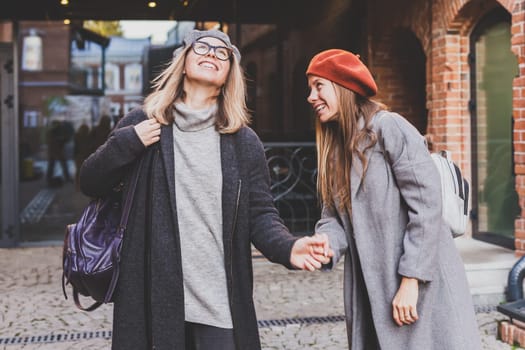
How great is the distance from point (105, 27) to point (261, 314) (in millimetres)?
5226

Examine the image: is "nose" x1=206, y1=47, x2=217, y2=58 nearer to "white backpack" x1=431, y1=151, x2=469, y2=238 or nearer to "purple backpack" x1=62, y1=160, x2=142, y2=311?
"purple backpack" x1=62, y1=160, x2=142, y2=311

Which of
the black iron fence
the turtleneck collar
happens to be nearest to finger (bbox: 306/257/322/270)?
the turtleneck collar

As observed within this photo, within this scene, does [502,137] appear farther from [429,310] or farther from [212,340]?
[212,340]

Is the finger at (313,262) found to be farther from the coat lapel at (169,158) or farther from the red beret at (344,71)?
the red beret at (344,71)

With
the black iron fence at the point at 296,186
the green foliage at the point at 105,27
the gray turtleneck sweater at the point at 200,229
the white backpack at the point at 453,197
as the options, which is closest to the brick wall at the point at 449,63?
the black iron fence at the point at 296,186

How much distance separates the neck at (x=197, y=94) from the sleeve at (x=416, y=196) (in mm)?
642

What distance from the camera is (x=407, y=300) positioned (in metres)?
2.29

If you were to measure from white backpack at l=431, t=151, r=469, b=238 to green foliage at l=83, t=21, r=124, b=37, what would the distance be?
712cm

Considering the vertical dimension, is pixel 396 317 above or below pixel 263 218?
below

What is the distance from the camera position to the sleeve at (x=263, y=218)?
2.38 metres

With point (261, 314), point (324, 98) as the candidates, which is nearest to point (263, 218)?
point (324, 98)

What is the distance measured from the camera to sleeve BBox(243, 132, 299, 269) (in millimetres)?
2379

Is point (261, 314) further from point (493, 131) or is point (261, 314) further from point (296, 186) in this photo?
point (296, 186)

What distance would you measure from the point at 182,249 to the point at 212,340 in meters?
0.34
